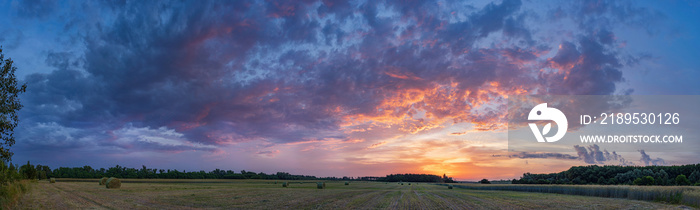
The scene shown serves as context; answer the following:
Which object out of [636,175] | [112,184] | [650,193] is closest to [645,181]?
[636,175]

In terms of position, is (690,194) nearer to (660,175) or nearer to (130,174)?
(660,175)

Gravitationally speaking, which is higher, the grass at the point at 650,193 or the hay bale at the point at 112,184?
the grass at the point at 650,193

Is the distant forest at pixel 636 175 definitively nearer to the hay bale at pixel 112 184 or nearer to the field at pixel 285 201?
the field at pixel 285 201

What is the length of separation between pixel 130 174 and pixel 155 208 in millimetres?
153641

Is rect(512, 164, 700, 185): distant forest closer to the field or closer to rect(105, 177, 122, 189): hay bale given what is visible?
the field

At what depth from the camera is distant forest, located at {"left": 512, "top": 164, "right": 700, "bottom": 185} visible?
7356 centimetres

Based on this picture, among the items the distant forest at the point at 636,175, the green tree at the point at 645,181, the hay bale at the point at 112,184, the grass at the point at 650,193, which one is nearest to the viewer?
the grass at the point at 650,193

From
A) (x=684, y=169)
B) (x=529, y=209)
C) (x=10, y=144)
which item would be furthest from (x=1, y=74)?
(x=684, y=169)

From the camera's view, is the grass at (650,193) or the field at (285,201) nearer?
the field at (285,201)

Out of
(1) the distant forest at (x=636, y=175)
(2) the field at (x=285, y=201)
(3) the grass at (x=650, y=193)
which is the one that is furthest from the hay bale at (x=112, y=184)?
(1) the distant forest at (x=636, y=175)

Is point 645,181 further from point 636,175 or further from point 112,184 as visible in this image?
point 112,184

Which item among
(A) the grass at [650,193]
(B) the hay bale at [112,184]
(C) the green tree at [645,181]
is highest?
(A) the grass at [650,193]

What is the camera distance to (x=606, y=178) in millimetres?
99125

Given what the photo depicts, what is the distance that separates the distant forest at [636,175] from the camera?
73.6 meters
